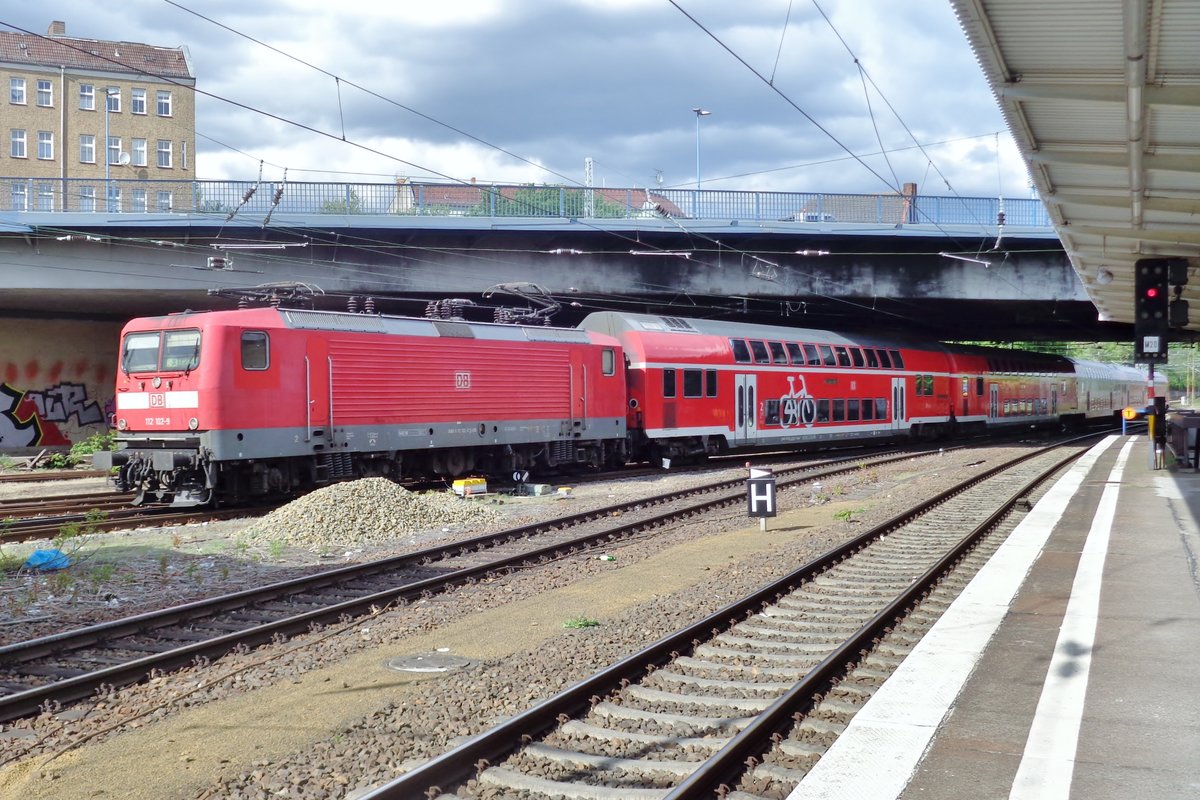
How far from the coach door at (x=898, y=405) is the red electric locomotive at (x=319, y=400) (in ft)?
49.9

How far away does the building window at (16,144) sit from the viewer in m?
56.7

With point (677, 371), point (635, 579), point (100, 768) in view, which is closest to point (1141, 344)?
point (677, 371)

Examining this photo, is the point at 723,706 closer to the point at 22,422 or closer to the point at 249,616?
the point at 249,616

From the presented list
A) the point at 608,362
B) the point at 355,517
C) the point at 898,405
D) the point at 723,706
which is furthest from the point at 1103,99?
the point at 898,405

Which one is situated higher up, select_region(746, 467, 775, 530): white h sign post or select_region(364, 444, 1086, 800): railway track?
select_region(746, 467, 775, 530): white h sign post

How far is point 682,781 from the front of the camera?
497 centimetres

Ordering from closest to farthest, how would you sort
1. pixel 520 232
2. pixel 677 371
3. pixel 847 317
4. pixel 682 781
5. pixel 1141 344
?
pixel 682 781 < pixel 1141 344 < pixel 677 371 < pixel 520 232 < pixel 847 317

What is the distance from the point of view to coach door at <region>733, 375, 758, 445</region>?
26.6m

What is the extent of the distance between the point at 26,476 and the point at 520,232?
1327cm

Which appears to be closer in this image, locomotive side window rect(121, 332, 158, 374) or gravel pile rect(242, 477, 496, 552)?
gravel pile rect(242, 477, 496, 552)

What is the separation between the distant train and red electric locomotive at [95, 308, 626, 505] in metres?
0.03

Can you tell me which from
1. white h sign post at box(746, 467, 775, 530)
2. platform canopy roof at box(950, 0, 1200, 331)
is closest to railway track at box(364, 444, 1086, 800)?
white h sign post at box(746, 467, 775, 530)

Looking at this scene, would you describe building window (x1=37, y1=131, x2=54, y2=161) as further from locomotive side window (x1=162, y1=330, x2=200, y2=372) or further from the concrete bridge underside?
locomotive side window (x1=162, y1=330, x2=200, y2=372)

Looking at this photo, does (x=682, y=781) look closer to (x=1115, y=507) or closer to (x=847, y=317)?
(x=1115, y=507)
